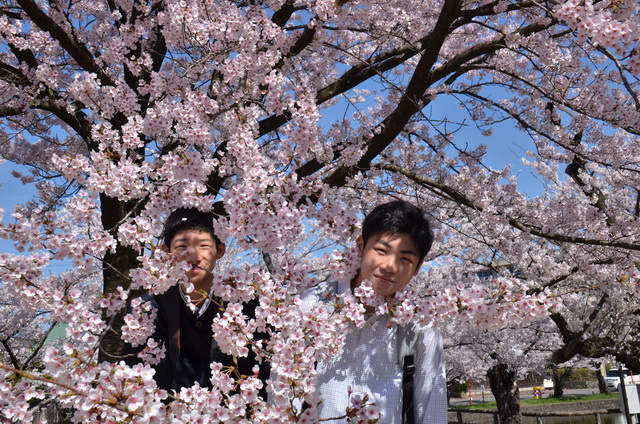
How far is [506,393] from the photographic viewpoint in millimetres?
14609

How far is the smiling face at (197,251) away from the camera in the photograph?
2604 millimetres

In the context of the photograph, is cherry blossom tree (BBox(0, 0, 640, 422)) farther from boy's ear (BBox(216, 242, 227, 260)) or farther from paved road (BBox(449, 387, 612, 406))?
paved road (BBox(449, 387, 612, 406))

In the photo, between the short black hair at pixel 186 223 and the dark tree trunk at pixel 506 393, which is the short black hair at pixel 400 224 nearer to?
the short black hair at pixel 186 223

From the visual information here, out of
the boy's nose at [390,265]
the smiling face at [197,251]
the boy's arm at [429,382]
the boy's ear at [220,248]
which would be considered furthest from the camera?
the boy's ear at [220,248]

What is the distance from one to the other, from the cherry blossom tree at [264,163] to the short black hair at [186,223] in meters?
0.07

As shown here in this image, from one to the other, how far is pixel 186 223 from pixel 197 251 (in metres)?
0.20

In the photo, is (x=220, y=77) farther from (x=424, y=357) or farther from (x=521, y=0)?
(x=424, y=357)

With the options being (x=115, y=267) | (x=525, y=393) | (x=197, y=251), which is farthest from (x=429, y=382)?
(x=525, y=393)

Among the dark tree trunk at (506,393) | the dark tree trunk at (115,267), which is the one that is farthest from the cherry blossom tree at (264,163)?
the dark tree trunk at (506,393)

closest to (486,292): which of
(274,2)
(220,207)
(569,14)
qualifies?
(569,14)

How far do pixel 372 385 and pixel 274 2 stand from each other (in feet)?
15.7

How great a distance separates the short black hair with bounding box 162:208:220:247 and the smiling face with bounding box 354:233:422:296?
3.09ft

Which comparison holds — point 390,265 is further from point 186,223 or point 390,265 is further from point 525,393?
point 525,393

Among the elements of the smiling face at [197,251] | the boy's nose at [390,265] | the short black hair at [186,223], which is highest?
the short black hair at [186,223]
